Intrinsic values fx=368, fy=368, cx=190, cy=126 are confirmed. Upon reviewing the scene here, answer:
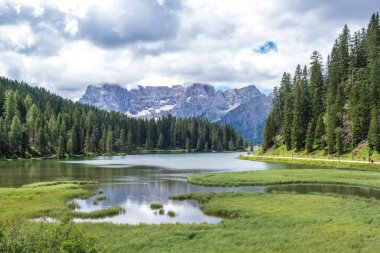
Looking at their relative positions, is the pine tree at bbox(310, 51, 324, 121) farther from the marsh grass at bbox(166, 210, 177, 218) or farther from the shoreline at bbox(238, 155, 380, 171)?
the marsh grass at bbox(166, 210, 177, 218)

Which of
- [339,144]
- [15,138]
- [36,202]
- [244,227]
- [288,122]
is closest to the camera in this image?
[244,227]

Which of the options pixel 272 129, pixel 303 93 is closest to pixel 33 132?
pixel 272 129

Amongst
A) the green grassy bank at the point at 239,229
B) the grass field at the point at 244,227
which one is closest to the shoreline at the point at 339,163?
the grass field at the point at 244,227

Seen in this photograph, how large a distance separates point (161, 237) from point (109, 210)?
15.1 metres

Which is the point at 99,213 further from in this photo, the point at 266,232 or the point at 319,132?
the point at 319,132

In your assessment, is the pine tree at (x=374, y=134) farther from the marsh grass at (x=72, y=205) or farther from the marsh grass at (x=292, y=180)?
the marsh grass at (x=72, y=205)

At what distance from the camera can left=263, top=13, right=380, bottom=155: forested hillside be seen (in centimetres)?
12031

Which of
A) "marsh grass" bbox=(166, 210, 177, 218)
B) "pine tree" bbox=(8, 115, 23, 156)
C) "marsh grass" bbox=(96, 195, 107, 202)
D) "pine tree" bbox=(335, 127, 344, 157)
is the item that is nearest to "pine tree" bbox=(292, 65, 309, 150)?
"pine tree" bbox=(335, 127, 344, 157)

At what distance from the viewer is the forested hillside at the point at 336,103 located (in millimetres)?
120312

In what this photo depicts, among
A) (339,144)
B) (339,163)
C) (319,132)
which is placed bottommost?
(339,163)

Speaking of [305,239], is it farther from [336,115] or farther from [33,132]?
[33,132]

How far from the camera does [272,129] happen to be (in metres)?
174

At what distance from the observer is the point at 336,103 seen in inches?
5221

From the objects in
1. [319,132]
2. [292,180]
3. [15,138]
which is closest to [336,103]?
[319,132]
